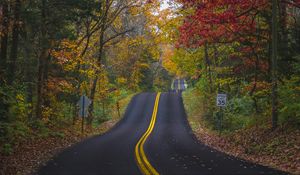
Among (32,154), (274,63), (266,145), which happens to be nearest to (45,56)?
(32,154)

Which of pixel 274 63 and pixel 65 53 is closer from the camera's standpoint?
pixel 274 63

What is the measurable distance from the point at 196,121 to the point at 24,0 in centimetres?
2245

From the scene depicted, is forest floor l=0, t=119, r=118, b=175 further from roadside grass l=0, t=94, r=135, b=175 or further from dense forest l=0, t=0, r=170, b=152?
dense forest l=0, t=0, r=170, b=152

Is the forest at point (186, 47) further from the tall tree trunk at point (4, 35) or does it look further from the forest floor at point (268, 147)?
the forest floor at point (268, 147)

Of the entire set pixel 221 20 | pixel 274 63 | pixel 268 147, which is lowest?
pixel 268 147

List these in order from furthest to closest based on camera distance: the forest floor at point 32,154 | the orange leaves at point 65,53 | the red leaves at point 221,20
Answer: the orange leaves at point 65,53, the red leaves at point 221,20, the forest floor at point 32,154

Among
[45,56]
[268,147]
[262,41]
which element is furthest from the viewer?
[45,56]

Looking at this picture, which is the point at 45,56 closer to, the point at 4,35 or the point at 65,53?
the point at 65,53

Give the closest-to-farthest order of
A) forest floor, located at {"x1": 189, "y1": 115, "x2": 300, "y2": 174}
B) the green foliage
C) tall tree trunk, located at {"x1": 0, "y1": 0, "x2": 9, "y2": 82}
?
forest floor, located at {"x1": 189, "y1": 115, "x2": 300, "y2": 174} → tall tree trunk, located at {"x1": 0, "y1": 0, "x2": 9, "y2": 82} → the green foliage

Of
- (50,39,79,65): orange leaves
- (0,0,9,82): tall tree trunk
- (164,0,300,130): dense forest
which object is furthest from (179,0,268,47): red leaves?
(50,39,79,65): orange leaves

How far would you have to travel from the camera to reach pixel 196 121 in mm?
35031

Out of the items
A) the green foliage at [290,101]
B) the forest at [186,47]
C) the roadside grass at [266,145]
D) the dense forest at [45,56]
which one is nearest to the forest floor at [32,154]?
the forest at [186,47]

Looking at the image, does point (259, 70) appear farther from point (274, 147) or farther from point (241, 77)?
point (274, 147)

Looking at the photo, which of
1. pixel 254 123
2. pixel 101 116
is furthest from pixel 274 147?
Result: pixel 101 116
